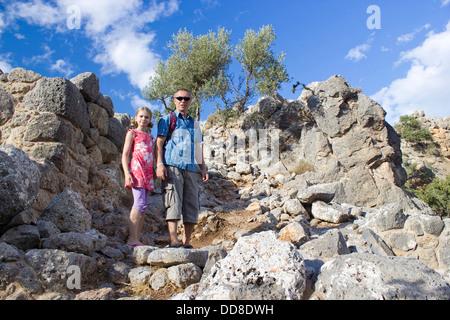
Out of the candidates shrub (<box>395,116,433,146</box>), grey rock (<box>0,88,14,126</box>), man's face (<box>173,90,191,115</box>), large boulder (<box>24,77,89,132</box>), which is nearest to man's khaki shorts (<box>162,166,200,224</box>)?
man's face (<box>173,90,191,115</box>)

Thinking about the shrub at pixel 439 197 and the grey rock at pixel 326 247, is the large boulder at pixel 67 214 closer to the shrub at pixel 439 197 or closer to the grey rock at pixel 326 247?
the grey rock at pixel 326 247

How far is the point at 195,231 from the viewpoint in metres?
6.14

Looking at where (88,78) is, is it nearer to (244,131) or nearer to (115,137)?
(115,137)

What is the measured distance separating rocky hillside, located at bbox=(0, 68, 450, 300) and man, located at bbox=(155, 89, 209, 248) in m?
0.73

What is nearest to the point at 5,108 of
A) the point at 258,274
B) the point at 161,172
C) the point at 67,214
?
the point at 67,214

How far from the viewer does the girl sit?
423 cm

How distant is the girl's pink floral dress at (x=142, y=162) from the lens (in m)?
4.38

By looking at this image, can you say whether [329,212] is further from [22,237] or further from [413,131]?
[413,131]

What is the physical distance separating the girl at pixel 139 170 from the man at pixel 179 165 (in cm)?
30

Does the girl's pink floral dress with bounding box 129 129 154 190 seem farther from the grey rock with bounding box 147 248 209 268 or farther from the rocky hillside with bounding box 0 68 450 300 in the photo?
the grey rock with bounding box 147 248 209 268

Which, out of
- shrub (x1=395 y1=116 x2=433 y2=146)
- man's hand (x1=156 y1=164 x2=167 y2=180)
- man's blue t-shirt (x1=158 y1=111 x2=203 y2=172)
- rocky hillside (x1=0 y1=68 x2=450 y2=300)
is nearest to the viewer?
rocky hillside (x1=0 y1=68 x2=450 y2=300)

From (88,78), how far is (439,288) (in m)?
6.07

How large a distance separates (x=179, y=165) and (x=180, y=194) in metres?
0.41

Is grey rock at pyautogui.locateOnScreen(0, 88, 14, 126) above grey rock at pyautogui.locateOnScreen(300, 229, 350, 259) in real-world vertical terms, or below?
above
